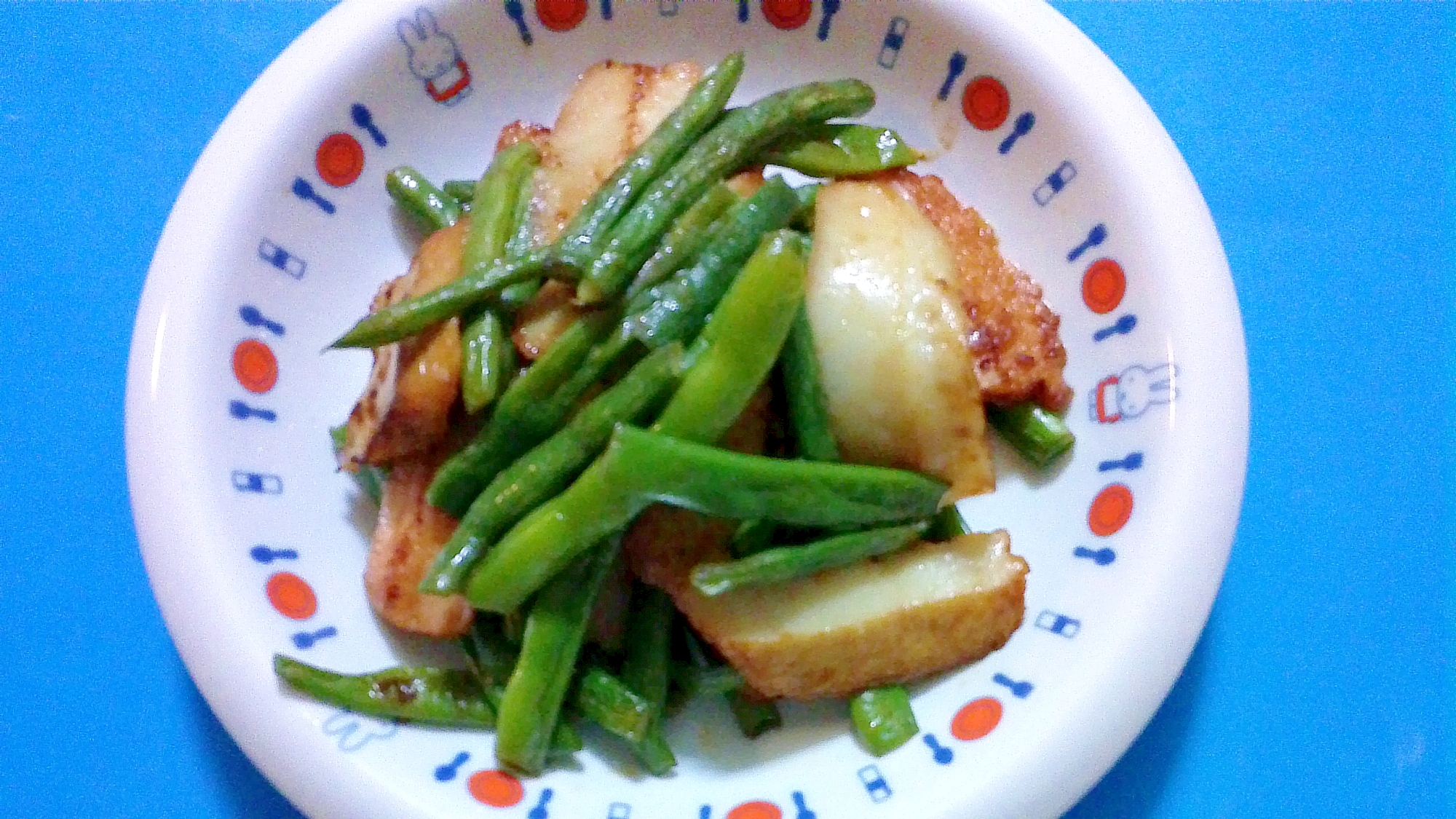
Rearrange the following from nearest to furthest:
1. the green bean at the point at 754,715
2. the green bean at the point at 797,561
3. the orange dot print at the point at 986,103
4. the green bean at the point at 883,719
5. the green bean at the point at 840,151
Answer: the green bean at the point at 797,561, the green bean at the point at 883,719, the green bean at the point at 754,715, the green bean at the point at 840,151, the orange dot print at the point at 986,103

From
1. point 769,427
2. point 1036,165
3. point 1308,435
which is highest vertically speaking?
point 1036,165

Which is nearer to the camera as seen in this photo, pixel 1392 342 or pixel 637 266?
pixel 637 266

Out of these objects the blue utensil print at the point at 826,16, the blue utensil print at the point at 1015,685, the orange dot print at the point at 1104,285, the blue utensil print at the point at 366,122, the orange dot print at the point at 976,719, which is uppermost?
the blue utensil print at the point at 826,16

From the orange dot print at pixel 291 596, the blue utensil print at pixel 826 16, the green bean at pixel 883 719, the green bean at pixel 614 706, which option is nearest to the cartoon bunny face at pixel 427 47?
the blue utensil print at pixel 826 16

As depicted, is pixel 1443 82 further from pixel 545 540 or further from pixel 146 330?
pixel 146 330

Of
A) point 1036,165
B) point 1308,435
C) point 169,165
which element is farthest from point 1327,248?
point 169,165

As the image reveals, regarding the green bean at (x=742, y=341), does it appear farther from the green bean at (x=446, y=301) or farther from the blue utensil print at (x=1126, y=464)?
the blue utensil print at (x=1126, y=464)
